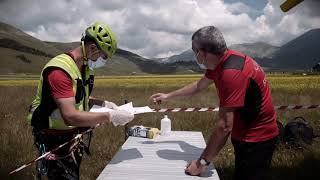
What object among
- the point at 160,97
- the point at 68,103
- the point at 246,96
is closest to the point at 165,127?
the point at 160,97

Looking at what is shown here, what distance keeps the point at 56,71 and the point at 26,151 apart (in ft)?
17.0

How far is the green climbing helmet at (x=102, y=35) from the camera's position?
12.1ft

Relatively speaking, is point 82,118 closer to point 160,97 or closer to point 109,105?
point 109,105

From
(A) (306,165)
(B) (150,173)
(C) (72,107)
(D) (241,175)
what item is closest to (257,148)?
(D) (241,175)

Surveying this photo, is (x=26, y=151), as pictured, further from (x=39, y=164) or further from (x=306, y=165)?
(x=306, y=165)

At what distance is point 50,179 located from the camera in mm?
3906

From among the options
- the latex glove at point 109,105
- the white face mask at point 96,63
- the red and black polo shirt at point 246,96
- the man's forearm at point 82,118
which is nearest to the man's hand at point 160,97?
the latex glove at point 109,105

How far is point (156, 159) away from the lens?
408 cm

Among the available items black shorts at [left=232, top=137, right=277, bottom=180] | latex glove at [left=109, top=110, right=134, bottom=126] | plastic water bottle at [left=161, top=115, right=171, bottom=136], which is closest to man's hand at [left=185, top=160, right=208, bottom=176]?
black shorts at [left=232, top=137, right=277, bottom=180]

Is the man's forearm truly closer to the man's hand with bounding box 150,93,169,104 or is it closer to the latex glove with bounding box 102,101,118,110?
the latex glove with bounding box 102,101,118,110

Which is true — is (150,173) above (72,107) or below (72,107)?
below

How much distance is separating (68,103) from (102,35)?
73 cm

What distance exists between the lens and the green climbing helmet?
3.68 m

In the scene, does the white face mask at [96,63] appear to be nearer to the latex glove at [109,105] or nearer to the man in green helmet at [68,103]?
the man in green helmet at [68,103]
